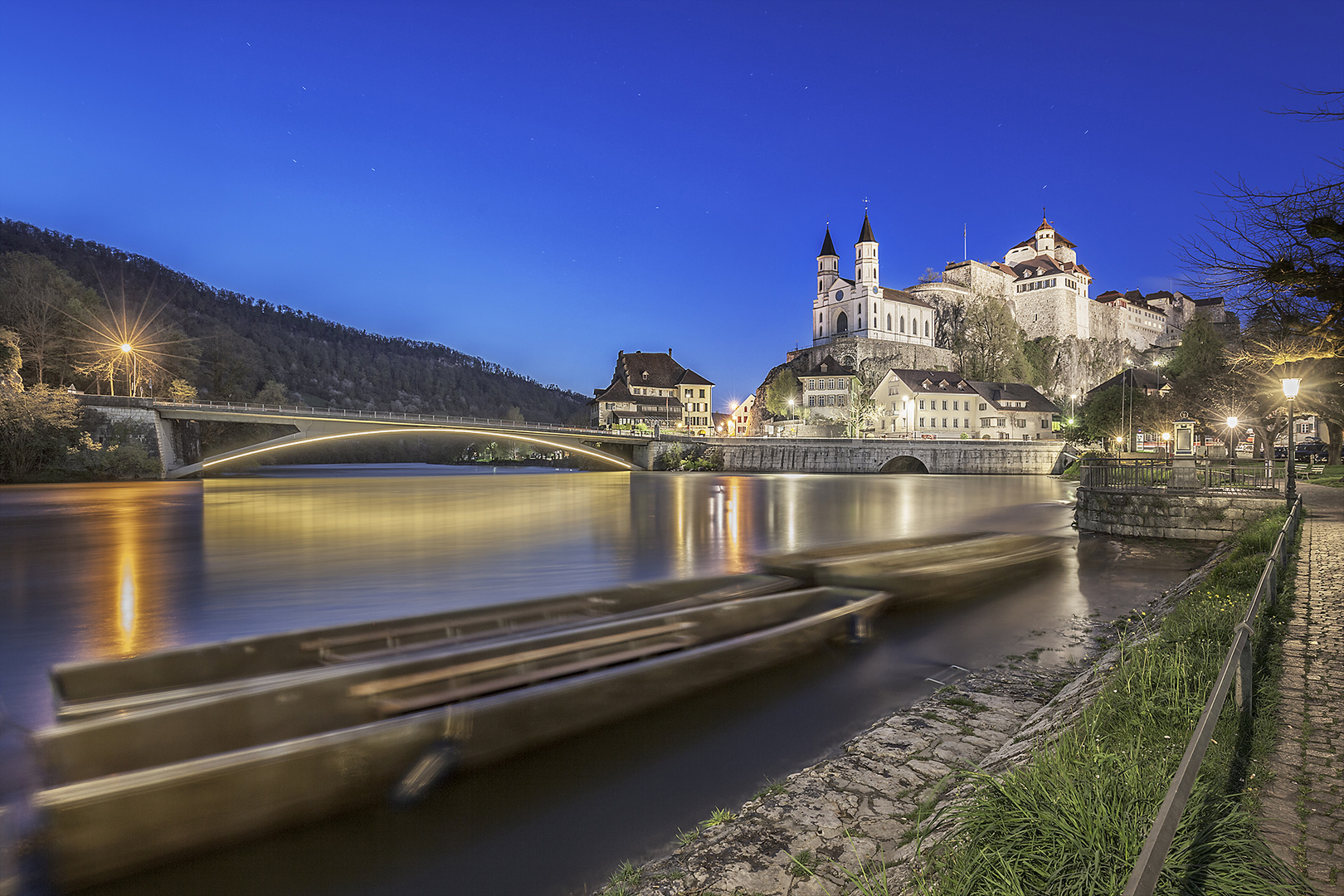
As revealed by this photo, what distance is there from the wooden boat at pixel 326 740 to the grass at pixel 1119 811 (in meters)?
3.75

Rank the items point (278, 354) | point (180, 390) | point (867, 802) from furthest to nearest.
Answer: point (278, 354)
point (180, 390)
point (867, 802)

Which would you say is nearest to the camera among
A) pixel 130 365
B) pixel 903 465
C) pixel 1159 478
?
pixel 1159 478

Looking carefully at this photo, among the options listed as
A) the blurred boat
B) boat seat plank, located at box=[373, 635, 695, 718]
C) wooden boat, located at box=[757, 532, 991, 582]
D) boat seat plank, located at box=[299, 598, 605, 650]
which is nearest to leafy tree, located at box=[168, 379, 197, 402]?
wooden boat, located at box=[757, 532, 991, 582]

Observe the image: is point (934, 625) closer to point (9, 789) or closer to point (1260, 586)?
point (1260, 586)

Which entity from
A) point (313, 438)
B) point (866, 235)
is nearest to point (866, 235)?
point (866, 235)

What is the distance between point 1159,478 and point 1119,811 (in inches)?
969

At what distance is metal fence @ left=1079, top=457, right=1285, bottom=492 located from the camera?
19.0 meters

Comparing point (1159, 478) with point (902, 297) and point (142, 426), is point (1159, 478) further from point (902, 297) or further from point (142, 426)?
point (902, 297)

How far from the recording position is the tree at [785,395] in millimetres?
93875

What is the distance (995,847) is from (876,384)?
9188 centimetres

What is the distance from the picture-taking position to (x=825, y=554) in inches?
506

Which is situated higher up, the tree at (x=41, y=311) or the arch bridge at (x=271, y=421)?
the tree at (x=41, y=311)

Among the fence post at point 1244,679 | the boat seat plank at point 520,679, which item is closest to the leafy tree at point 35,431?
the boat seat plank at point 520,679

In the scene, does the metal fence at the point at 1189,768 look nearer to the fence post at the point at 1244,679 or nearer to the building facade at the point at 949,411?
the fence post at the point at 1244,679
